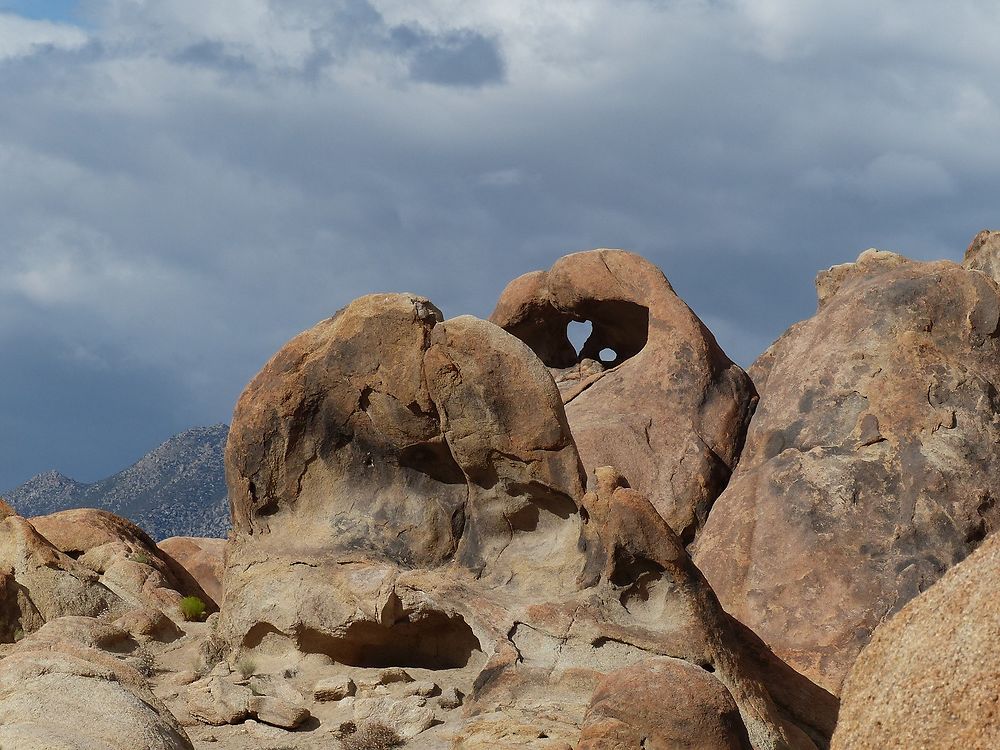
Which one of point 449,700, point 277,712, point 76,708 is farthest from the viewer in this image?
point 277,712

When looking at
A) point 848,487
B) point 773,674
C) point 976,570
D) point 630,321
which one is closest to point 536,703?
point 773,674

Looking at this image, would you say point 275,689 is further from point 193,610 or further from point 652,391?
point 652,391

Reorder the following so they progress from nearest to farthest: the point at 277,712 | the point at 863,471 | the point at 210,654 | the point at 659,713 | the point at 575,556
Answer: the point at 659,713 < the point at 277,712 < the point at 575,556 < the point at 210,654 < the point at 863,471

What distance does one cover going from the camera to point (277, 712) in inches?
383

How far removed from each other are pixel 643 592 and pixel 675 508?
5.01 m

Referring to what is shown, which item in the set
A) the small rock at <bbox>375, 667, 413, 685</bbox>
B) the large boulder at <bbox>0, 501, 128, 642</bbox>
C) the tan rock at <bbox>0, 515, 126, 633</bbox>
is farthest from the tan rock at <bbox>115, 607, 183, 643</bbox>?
the small rock at <bbox>375, 667, 413, 685</bbox>

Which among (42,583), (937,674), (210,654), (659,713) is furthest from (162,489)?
(937,674)

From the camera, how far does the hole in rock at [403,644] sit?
1041cm

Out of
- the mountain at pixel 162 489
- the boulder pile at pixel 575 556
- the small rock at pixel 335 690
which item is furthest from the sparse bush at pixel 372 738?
the mountain at pixel 162 489

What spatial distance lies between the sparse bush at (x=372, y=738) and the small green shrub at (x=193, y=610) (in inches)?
218

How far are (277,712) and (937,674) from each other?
18.9ft

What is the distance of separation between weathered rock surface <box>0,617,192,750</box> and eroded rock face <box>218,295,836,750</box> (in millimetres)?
2293

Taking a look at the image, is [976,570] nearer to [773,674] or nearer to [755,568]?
[773,674]

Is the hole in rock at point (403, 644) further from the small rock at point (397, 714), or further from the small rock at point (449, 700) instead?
the small rock at point (397, 714)
